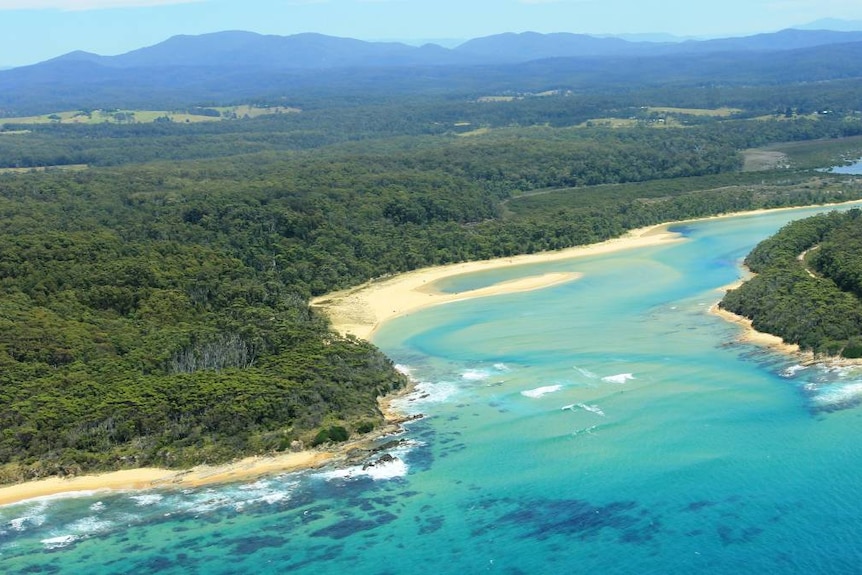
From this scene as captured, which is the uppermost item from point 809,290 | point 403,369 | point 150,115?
point 150,115

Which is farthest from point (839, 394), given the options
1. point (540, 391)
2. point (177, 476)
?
point (177, 476)

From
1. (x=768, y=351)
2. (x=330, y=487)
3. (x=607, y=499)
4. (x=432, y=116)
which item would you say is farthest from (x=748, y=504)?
(x=432, y=116)

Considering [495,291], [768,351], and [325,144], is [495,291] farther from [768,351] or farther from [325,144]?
[325,144]

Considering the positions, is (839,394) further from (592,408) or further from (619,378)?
(592,408)

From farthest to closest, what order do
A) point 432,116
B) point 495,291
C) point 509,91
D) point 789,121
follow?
point 509,91 → point 432,116 → point 789,121 → point 495,291

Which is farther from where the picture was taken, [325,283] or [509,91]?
[509,91]

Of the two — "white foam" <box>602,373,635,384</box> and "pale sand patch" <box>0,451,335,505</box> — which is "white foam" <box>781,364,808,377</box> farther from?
"pale sand patch" <box>0,451,335,505</box>

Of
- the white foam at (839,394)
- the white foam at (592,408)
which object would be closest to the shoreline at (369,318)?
the white foam at (839,394)
